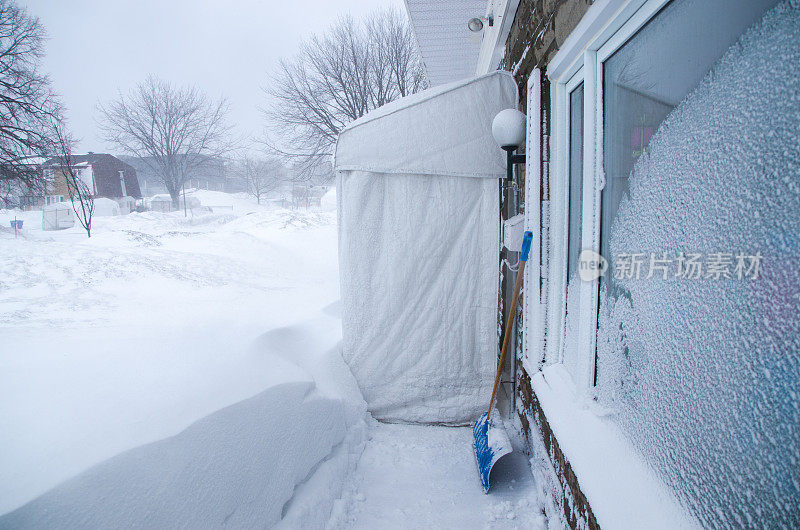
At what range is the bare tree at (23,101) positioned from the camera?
964cm

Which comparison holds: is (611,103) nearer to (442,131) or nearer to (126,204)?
(442,131)

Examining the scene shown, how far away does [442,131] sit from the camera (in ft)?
8.63

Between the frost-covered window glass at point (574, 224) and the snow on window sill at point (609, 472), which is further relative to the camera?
the frost-covered window glass at point (574, 224)

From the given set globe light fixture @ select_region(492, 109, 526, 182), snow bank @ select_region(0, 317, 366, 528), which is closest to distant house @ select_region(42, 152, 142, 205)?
snow bank @ select_region(0, 317, 366, 528)

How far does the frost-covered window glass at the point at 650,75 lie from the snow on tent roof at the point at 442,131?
1210 mm

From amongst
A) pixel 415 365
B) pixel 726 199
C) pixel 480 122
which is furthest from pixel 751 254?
pixel 415 365

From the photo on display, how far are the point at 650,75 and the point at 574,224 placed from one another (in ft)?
2.71

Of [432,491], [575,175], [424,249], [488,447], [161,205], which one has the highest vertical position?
[161,205]

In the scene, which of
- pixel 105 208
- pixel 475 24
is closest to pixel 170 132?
pixel 105 208

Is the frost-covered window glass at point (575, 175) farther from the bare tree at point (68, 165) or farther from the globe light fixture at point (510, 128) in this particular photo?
the bare tree at point (68, 165)

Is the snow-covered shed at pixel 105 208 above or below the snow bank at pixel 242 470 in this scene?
above

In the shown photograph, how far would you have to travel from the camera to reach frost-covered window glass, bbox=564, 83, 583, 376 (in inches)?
69.4

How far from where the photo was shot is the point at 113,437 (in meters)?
1.56

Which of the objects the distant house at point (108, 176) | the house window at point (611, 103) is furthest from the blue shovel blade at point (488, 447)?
the distant house at point (108, 176)
